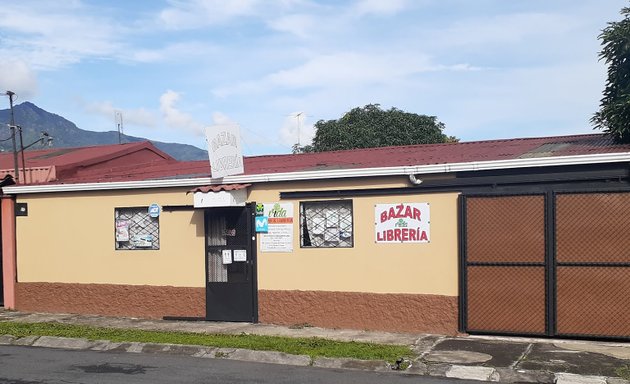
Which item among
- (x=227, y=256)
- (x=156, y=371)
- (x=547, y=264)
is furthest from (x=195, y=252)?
(x=547, y=264)

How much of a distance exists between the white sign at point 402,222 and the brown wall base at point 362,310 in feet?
3.26

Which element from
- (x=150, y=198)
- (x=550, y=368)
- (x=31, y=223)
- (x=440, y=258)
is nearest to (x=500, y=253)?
(x=440, y=258)

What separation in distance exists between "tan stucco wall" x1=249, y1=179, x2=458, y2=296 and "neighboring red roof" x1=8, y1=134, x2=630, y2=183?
680 mm

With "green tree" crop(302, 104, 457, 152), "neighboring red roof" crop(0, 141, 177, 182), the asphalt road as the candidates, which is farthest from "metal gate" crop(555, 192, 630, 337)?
"green tree" crop(302, 104, 457, 152)

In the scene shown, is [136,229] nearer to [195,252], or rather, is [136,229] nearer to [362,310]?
[195,252]

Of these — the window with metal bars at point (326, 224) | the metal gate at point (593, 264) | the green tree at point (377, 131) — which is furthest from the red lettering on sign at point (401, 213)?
the green tree at point (377, 131)

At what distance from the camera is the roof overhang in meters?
10.4

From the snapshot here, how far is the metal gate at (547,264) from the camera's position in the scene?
10.3 meters

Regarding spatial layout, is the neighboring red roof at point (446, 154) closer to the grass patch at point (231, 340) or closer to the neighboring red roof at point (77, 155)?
the grass patch at point (231, 340)

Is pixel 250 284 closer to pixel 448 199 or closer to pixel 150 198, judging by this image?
pixel 150 198

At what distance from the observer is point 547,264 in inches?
421

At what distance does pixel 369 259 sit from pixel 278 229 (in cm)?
187

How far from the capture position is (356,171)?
39.0 ft

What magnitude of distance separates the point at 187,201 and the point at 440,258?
5172 mm
